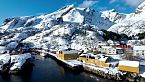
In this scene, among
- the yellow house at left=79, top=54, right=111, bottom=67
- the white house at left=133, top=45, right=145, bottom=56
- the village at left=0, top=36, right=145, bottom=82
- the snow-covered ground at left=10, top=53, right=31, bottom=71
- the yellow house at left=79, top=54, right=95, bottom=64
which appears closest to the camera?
the village at left=0, top=36, right=145, bottom=82

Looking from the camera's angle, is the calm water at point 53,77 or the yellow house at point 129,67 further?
the calm water at point 53,77

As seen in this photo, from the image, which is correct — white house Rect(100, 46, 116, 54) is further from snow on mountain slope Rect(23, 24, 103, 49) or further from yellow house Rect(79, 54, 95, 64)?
snow on mountain slope Rect(23, 24, 103, 49)

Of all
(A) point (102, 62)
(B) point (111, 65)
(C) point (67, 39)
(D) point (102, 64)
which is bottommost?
(B) point (111, 65)

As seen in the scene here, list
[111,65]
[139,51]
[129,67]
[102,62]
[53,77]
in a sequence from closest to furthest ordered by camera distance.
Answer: [129,67] → [53,77] → [111,65] → [102,62] → [139,51]

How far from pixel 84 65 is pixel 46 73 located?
12386 millimetres

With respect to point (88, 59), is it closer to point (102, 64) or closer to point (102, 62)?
point (102, 64)

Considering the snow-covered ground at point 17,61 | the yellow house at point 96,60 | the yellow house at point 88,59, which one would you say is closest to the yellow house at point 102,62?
the yellow house at point 96,60

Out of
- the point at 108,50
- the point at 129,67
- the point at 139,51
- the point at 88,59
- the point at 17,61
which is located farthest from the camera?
the point at 108,50

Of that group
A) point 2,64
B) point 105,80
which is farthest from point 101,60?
point 2,64

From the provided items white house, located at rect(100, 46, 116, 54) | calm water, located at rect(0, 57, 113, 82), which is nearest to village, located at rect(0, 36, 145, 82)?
white house, located at rect(100, 46, 116, 54)

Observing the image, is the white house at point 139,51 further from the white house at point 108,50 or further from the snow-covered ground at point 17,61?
the snow-covered ground at point 17,61

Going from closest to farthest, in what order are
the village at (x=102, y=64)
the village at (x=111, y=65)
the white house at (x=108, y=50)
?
the village at (x=111, y=65)
the village at (x=102, y=64)
the white house at (x=108, y=50)

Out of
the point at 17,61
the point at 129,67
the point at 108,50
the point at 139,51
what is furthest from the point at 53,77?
the point at 108,50

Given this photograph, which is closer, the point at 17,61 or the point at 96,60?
the point at 96,60
